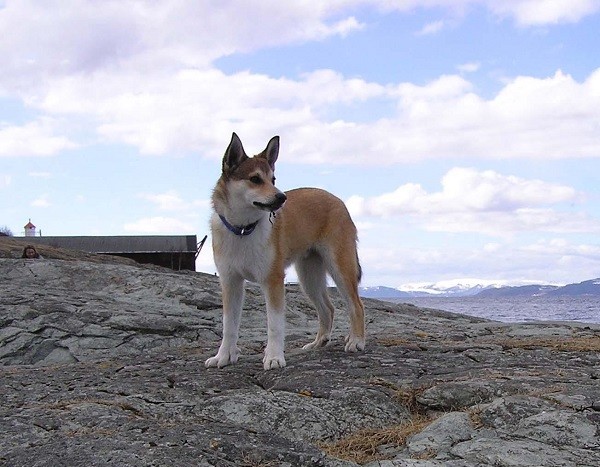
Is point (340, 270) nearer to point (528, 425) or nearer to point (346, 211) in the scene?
point (346, 211)

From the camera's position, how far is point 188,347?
9453 mm

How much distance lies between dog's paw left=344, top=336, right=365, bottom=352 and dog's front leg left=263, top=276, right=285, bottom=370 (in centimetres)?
108

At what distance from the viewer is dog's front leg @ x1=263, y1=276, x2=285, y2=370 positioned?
24.2 ft

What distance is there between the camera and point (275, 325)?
7555mm

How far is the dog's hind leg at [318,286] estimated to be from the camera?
897 cm

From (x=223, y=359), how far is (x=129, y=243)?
30530 millimetres

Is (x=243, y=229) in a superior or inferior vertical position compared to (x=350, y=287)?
superior

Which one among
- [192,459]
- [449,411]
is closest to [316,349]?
[449,411]

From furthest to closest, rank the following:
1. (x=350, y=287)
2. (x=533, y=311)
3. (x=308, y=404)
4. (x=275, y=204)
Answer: (x=533, y=311) → (x=350, y=287) → (x=275, y=204) → (x=308, y=404)

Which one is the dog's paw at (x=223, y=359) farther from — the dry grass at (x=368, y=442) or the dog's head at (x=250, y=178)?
the dry grass at (x=368, y=442)

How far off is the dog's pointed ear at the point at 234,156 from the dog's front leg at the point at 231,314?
3.72ft

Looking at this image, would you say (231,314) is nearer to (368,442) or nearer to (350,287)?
(350,287)

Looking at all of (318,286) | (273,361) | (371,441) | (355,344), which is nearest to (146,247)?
(318,286)

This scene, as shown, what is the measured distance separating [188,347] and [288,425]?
160 inches
